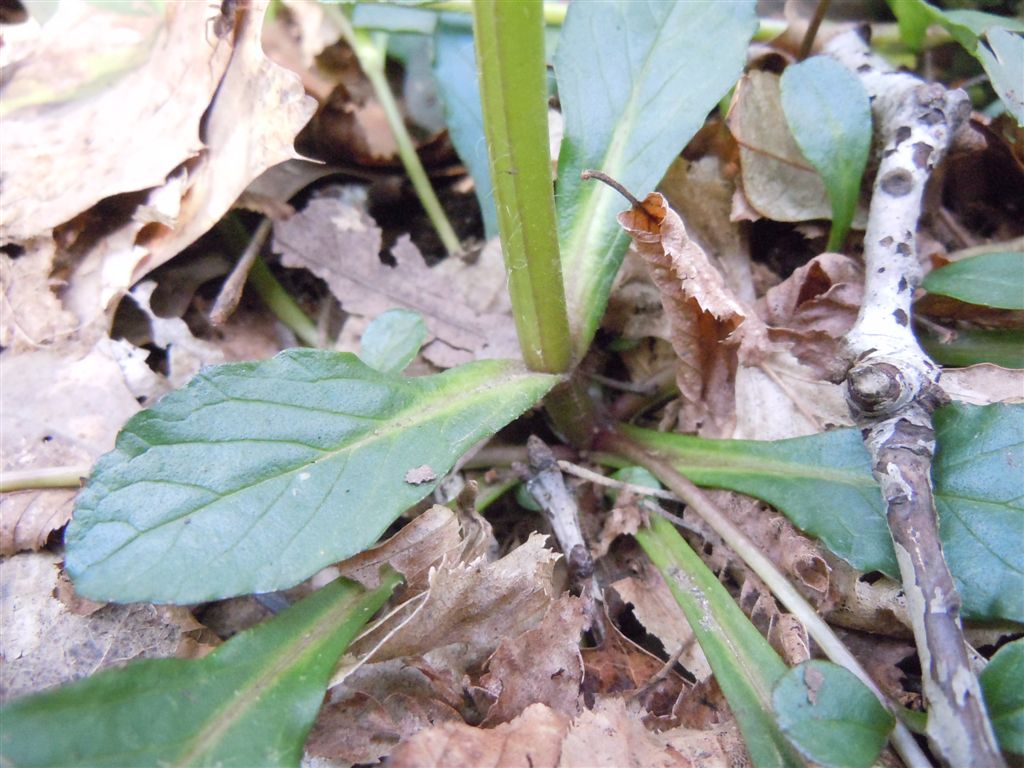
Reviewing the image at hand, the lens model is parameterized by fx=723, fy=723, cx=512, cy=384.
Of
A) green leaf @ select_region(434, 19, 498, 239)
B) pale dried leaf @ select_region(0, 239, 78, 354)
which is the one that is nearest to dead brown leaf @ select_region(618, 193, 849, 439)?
green leaf @ select_region(434, 19, 498, 239)

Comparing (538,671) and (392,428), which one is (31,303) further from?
(538,671)

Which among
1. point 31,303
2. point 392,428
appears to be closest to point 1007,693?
point 392,428

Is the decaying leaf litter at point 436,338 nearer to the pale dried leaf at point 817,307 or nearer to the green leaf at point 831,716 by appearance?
the pale dried leaf at point 817,307

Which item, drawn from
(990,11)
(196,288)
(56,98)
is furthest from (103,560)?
(990,11)

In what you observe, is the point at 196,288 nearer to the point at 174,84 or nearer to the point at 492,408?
the point at 174,84

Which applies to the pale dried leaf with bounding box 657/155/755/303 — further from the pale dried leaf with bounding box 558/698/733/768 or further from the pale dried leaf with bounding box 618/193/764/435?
the pale dried leaf with bounding box 558/698/733/768

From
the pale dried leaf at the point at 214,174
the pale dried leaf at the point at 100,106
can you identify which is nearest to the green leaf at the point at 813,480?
the pale dried leaf at the point at 214,174
